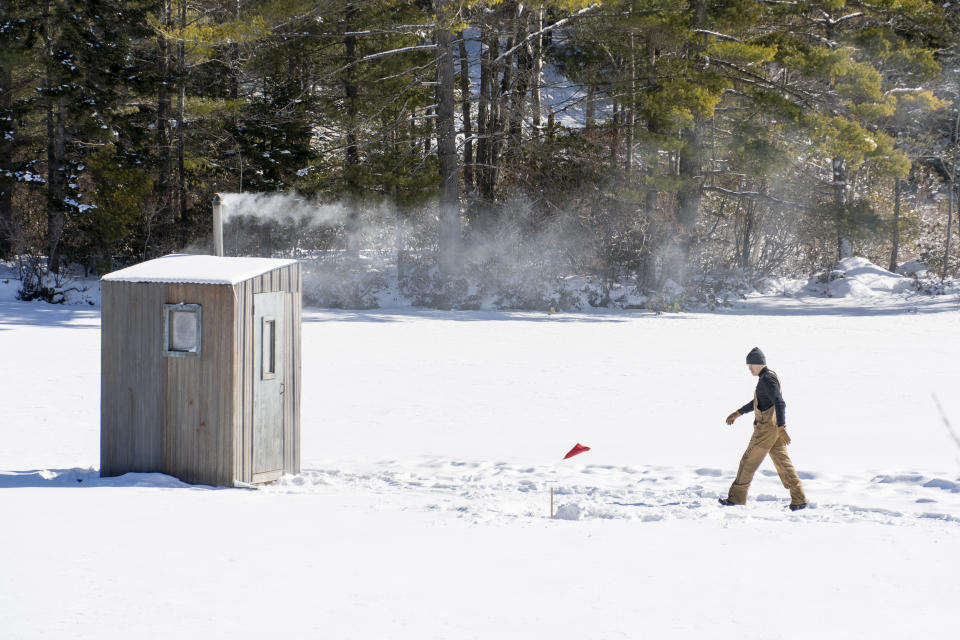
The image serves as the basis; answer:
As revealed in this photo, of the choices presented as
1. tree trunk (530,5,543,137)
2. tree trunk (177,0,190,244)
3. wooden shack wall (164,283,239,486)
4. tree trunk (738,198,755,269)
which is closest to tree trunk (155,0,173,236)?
tree trunk (177,0,190,244)

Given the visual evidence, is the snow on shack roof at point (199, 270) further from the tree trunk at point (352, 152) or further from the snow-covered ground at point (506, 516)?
the tree trunk at point (352, 152)

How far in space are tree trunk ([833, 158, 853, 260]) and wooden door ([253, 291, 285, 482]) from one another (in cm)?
2022

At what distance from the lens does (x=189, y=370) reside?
7.62 metres

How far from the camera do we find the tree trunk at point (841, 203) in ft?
81.3

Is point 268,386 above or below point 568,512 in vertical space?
above

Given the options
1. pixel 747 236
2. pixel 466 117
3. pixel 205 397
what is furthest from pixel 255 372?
pixel 747 236

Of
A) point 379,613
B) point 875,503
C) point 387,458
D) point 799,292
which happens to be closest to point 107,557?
point 379,613

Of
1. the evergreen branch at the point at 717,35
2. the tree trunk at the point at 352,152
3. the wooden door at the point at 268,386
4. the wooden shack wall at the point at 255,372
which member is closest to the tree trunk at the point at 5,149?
the tree trunk at the point at 352,152

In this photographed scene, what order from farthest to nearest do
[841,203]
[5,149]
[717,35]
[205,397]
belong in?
[5,149] → [841,203] → [717,35] → [205,397]

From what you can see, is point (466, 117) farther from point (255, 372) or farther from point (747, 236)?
point (255, 372)

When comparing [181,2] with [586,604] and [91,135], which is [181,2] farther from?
[586,604]

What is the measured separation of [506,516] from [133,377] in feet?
10.8

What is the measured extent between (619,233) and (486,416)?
15.1 m

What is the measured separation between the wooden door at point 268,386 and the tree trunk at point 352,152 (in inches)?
659
